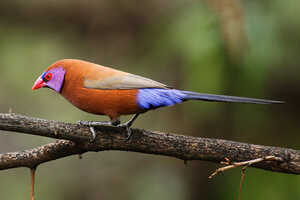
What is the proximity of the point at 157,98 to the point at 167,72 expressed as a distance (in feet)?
8.63

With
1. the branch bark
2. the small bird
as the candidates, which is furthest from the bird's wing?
the branch bark

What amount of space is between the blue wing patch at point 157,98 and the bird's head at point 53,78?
58 centimetres

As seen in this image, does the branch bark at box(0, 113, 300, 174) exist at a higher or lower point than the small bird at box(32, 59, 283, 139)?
lower

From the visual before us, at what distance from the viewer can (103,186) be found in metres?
6.31

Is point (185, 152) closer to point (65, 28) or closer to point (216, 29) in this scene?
point (216, 29)

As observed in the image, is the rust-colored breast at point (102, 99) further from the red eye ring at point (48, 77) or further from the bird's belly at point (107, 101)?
the red eye ring at point (48, 77)

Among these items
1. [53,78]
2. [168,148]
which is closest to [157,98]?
[168,148]

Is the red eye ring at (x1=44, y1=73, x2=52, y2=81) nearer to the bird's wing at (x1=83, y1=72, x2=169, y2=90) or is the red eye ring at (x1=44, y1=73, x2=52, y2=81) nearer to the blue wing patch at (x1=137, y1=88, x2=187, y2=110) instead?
the bird's wing at (x1=83, y1=72, x2=169, y2=90)

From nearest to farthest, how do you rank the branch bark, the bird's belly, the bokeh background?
the branch bark
the bird's belly
the bokeh background

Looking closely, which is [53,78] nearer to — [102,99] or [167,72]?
[102,99]

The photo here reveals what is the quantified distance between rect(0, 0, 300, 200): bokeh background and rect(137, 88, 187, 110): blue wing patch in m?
1.55

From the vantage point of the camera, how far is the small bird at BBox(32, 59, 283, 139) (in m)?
3.32

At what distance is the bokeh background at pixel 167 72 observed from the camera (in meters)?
4.98

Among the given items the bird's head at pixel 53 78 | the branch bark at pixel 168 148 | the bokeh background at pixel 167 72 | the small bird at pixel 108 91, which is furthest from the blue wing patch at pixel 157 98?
the bokeh background at pixel 167 72
